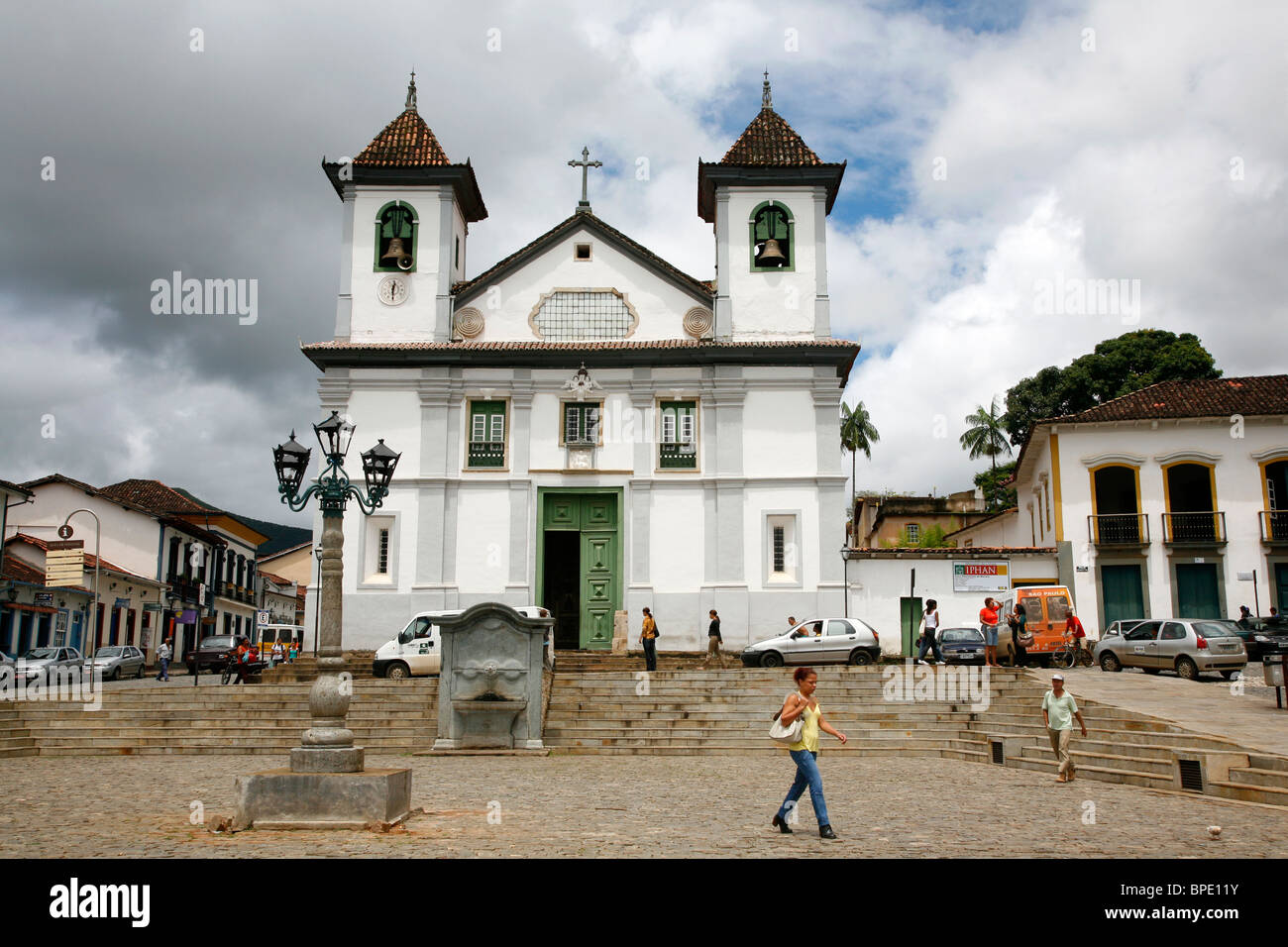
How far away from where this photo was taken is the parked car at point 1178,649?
21750 mm

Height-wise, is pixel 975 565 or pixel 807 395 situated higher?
pixel 807 395

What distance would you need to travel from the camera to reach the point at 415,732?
17.2 m

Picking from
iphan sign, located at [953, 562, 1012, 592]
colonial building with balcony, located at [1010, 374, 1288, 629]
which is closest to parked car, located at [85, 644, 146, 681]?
iphan sign, located at [953, 562, 1012, 592]

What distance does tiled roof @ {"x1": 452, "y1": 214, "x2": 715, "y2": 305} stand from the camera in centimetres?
2691

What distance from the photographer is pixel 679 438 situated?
26.2 metres

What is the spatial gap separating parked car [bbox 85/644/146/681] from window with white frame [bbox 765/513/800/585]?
1850 centimetres

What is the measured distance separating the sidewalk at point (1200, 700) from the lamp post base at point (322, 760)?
9.69m

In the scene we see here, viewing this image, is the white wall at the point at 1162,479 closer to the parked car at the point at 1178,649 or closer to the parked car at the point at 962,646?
the parked car at the point at 1178,649

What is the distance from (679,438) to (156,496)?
117ft

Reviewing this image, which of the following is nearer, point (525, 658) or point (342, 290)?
point (525, 658)
